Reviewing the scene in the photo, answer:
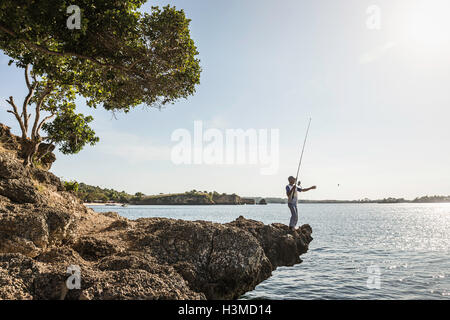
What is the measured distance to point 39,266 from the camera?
602 centimetres

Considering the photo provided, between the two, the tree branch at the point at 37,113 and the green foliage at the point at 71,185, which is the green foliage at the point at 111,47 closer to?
the tree branch at the point at 37,113

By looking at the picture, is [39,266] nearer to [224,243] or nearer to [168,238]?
[168,238]

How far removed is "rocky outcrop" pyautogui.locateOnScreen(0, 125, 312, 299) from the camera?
18.7 feet

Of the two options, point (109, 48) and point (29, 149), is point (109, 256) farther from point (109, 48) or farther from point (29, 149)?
point (29, 149)

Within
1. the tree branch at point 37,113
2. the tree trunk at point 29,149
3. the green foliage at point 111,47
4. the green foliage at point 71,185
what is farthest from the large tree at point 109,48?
the green foliage at point 71,185

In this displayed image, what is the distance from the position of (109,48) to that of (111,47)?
0.09 meters

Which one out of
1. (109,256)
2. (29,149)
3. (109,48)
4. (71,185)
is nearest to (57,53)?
(109,48)

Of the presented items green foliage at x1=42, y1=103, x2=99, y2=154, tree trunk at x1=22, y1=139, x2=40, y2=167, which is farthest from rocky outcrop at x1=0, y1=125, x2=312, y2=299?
green foliage at x1=42, y1=103, x2=99, y2=154

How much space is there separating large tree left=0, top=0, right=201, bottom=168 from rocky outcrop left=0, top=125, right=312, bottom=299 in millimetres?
4817

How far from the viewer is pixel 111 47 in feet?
38.4

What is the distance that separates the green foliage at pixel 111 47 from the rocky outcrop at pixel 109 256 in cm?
478

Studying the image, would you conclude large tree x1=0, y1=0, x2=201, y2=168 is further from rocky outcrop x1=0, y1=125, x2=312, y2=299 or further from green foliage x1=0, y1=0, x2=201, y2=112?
rocky outcrop x1=0, y1=125, x2=312, y2=299

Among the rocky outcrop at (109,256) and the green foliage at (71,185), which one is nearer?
the rocky outcrop at (109,256)

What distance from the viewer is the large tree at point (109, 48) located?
10188mm
